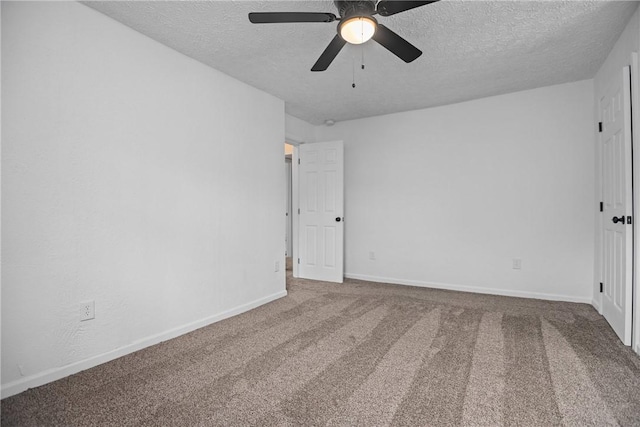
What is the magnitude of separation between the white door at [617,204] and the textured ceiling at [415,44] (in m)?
0.49

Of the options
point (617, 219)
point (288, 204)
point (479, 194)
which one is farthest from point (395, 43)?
point (288, 204)

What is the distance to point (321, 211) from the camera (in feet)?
16.0

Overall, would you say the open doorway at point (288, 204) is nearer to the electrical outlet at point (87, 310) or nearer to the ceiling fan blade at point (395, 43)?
the electrical outlet at point (87, 310)

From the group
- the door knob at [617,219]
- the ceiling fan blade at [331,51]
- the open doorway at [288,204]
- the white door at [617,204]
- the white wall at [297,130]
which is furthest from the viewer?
the open doorway at [288,204]

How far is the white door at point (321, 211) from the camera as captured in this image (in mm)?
4719

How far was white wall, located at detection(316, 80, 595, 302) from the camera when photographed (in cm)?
361

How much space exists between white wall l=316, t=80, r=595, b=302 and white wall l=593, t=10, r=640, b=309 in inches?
5.4

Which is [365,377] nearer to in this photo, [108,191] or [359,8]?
[108,191]

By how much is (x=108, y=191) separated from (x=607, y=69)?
4.33 meters

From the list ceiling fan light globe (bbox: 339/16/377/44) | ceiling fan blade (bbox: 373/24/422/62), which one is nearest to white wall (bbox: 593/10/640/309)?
ceiling fan blade (bbox: 373/24/422/62)

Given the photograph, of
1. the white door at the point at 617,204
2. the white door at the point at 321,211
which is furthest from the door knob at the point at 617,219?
the white door at the point at 321,211

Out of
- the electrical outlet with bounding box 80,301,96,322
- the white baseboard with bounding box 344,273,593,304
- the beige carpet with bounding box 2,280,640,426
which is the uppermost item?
the electrical outlet with bounding box 80,301,96,322

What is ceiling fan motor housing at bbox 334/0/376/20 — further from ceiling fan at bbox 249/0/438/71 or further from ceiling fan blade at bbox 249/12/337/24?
ceiling fan blade at bbox 249/12/337/24

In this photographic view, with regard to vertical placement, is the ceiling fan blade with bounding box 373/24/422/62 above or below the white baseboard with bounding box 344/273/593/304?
above
